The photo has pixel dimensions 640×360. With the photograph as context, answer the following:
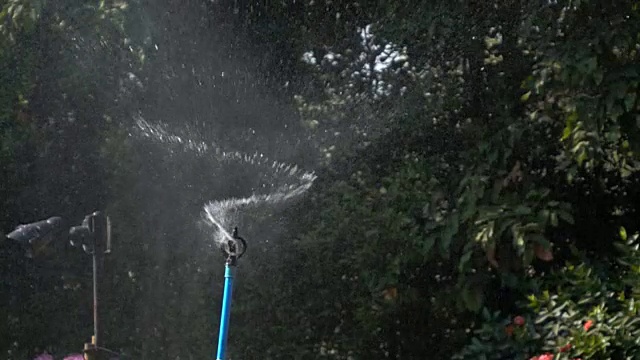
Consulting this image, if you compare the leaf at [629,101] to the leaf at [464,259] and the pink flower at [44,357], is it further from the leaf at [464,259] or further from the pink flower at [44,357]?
the pink flower at [44,357]

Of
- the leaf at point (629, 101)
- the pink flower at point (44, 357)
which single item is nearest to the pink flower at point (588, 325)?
the leaf at point (629, 101)

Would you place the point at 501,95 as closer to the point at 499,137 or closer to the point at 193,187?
the point at 499,137

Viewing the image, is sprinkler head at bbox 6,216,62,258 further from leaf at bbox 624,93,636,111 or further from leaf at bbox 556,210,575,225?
leaf at bbox 624,93,636,111

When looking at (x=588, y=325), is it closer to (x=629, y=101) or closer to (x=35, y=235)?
(x=629, y=101)

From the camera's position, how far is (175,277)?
5965 millimetres

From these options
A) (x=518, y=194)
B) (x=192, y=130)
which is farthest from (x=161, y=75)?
(x=518, y=194)

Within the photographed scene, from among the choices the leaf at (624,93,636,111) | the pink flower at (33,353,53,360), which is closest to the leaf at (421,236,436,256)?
the leaf at (624,93,636,111)

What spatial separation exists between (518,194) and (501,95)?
0.55 meters

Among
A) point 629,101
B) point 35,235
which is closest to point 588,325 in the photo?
point 629,101

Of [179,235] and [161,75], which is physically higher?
[161,75]

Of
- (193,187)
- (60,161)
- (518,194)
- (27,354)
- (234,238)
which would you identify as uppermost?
(60,161)

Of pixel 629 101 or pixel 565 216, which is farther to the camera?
pixel 565 216

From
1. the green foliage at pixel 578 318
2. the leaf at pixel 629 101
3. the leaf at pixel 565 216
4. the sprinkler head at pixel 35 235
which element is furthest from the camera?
the sprinkler head at pixel 35 235

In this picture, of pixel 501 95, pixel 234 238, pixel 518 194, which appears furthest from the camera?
pixel 501 95
